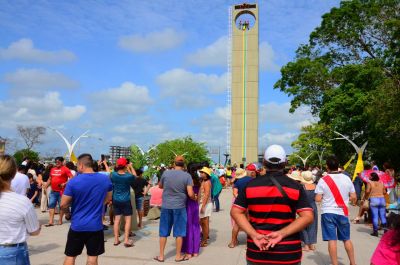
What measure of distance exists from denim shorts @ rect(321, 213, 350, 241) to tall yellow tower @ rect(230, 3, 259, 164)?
196ft

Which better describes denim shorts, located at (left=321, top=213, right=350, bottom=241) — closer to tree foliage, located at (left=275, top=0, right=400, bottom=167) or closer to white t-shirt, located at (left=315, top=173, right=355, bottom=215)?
white t-shirt, located at (left=315, top=173, right=355, bottom=215)

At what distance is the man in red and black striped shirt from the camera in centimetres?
342

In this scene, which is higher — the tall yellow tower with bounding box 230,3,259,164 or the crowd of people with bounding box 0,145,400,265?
the tall yellow tower with bounding box 230,3,259,164

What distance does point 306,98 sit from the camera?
2948 cm

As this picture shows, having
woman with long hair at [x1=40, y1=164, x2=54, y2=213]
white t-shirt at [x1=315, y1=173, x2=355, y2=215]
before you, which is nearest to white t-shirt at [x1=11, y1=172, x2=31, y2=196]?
white t-shirt at [x1=315, y1=173, x2=355, y2=215]

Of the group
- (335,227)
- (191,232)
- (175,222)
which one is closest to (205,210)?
(191,232)

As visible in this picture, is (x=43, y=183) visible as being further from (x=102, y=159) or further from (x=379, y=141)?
(x=379, y=141)

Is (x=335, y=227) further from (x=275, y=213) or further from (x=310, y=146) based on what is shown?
(x=310, y=146)

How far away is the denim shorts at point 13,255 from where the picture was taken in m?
3.41

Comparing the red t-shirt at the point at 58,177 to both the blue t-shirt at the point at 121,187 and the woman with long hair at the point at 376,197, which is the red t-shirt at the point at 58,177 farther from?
the woman with long hair at the point at 376,197

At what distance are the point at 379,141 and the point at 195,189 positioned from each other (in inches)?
786

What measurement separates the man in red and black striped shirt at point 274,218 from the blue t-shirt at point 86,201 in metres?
2.30

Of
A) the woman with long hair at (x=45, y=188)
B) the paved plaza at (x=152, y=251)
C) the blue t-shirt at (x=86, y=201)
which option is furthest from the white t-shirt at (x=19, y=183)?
the woman with long hair at (x=45, y=188)

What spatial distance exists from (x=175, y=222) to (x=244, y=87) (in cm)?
6072
